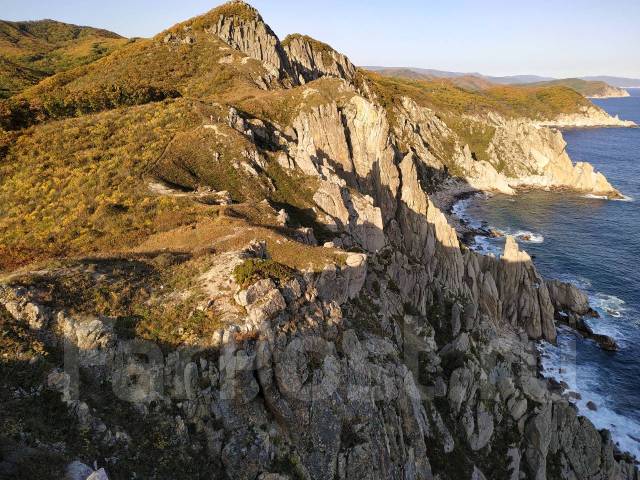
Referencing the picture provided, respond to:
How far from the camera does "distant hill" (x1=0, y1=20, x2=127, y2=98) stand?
98.7 m

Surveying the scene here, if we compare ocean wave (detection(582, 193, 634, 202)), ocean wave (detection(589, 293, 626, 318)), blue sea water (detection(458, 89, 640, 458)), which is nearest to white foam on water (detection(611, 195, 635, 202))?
ocean wave (detection(582, 193, 634, 202))

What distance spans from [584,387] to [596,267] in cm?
3727

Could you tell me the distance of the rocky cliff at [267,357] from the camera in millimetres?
18094

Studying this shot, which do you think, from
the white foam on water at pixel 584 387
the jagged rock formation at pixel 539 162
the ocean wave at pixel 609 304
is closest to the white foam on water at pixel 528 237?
the ocean wave at pixel 609 304

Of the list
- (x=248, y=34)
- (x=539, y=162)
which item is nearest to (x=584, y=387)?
(x=248, y=34)

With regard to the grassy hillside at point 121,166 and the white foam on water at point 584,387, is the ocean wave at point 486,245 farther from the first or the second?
the grassy hillside at point 121,166

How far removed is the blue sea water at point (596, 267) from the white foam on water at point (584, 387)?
0.34ft

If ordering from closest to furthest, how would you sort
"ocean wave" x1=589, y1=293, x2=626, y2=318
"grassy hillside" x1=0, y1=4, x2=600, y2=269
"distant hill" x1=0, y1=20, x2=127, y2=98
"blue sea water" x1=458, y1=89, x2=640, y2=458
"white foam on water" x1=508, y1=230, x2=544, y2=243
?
1. "grassy hillside" x1=0, y1=4, x2=600, y2=269
2. "blue sea water" x1=458, y1=89, x2=640, y2=458
3. "ocean wave" x1=589, y1=293, x2=626, y2=318
4. "white foam on water" x1=508, y1=230, x2=544, y2=243
5. "distant hill" x1=0, y1=20, x2=127, y2=98

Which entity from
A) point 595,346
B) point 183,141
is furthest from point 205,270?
point 595,346

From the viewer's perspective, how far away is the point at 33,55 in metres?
142

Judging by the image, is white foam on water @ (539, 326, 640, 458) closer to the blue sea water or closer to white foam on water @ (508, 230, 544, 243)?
the blue sea water

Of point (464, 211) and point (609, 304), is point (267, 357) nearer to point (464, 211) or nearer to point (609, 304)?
point (609, 304)

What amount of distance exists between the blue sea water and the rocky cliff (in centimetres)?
504

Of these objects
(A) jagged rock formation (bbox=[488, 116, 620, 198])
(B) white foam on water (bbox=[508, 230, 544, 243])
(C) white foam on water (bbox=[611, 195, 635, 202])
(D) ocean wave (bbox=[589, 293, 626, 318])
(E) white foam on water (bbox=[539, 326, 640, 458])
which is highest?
(A) jagged rock formation (bbox=[488, 116, 620, 198])
